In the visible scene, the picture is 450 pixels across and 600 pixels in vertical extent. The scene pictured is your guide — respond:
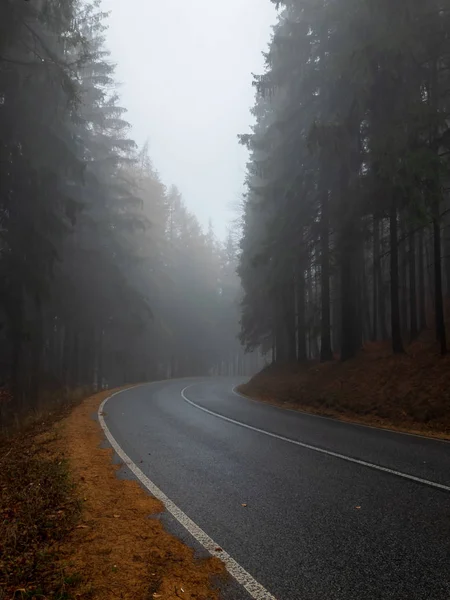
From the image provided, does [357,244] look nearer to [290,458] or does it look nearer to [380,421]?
[380,421]

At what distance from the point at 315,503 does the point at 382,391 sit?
8.95 metres

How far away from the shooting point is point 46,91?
14781 millimetres

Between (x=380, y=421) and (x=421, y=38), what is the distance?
11.9m

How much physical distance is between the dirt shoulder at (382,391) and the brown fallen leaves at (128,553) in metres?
7.48

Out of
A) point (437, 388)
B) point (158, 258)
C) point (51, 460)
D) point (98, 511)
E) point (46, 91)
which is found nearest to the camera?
point (98, 511)

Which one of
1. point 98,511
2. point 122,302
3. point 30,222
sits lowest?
point 98,511

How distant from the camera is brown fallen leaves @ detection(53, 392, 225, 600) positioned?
3488mm

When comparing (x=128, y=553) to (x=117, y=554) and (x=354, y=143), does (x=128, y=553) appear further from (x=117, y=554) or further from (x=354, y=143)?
(x=354, y=143)

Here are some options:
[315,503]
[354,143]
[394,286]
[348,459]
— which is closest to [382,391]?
[394,286]

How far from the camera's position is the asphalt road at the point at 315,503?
3582 millimetres

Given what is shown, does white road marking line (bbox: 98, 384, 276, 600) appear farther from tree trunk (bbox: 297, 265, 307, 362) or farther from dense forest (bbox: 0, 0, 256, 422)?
tree trunk (bbox: 297, 265, 307, 362)

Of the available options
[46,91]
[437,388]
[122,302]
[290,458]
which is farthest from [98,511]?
[122,302]

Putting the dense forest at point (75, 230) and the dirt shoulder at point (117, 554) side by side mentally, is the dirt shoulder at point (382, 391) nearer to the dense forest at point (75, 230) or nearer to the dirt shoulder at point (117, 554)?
the dirt shoulder at point (117, 554)

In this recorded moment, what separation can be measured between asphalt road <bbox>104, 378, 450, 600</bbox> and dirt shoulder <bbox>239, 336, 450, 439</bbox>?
6.10 ft
